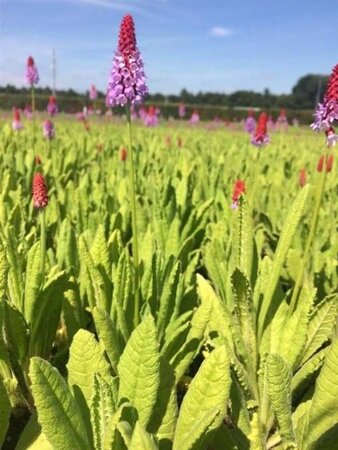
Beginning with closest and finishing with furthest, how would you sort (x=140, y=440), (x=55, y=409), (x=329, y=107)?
(x=140, y=440) < (x=55, y=409) < (x=329, y=107)

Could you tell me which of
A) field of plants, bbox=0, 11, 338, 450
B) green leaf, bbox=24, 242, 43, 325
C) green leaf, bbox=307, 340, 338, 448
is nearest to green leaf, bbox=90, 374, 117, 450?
field of plants, bbox=0, 11, 338, 450

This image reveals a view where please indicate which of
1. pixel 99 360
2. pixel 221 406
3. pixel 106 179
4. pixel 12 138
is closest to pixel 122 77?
pixel 99 360

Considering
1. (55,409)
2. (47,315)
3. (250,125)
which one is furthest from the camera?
(250,125)

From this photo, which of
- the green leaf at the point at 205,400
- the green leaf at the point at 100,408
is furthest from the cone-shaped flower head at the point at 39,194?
the green leaf at the point at 205,400

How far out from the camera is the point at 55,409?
1110 millimetres

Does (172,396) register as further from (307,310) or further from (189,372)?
(189,372)

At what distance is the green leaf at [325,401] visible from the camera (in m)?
1.21

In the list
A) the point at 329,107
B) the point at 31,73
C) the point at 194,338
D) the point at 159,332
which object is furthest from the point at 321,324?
the point at 31,73

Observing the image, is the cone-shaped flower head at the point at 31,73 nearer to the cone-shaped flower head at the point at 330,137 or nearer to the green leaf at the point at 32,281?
the green leaf at the point at 32,281

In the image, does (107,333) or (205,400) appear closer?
(205,400)

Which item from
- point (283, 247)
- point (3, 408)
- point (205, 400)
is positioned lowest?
point (3, 408)

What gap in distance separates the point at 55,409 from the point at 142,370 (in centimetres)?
21

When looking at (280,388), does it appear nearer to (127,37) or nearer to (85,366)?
(85,366)

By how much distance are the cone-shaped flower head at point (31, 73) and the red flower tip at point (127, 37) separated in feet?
12.3
